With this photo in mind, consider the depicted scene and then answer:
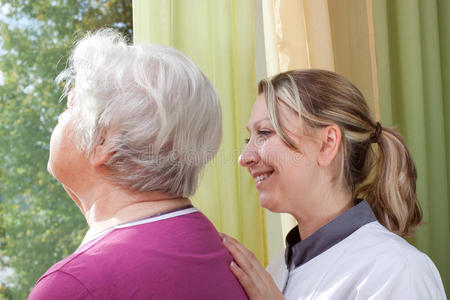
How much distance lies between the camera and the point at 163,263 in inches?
29.4

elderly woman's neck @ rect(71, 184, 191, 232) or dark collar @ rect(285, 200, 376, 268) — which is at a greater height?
elderly woman's neck @ rect(71, 184, 191, 232)

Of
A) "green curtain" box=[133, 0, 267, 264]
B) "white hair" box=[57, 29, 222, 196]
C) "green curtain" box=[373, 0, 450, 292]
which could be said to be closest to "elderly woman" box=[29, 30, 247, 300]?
"white hair" box=[57, 29, 222, 196]

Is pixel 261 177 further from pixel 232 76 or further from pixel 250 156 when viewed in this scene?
pixel 232 76

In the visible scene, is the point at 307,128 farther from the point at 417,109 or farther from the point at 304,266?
the point at 417,109

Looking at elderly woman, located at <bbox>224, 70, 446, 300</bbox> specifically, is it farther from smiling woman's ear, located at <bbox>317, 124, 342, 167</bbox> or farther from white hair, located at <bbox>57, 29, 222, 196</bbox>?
white hair, located at <bbox>57, 29, 222, 196</bbox>

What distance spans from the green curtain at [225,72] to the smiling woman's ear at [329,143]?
0.33 meters

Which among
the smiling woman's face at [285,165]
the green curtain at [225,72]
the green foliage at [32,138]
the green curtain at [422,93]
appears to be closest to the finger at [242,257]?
the smiling woman's face at [285,165]

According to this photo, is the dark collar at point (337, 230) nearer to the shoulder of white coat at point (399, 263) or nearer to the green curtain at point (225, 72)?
the shoulder of white coat at point (399, 263)

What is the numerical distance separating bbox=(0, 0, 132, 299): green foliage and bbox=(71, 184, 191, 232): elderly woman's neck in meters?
0.90

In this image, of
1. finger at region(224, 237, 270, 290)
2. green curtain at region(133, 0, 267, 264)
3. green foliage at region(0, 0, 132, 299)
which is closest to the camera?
finger at region(224, 237, 270, 290)

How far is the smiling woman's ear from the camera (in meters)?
1.26

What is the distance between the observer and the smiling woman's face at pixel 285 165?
1.26m

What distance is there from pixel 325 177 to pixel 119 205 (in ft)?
2.06

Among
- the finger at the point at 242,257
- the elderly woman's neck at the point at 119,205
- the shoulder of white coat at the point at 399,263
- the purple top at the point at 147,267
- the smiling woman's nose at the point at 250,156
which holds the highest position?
the smiling woman's nose at the point at 250,156
